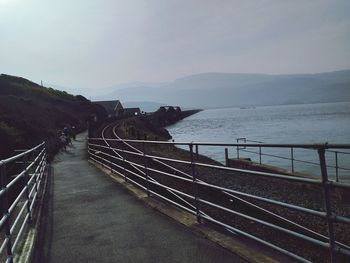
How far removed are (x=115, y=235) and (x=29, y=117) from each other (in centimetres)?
3866

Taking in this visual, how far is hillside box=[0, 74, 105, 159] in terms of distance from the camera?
2848 cm

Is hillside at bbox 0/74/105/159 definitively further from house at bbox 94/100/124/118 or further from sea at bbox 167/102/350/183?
house at bbox 94/100/124/118

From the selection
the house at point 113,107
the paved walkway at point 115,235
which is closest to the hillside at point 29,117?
the paved walkway at point 115,235

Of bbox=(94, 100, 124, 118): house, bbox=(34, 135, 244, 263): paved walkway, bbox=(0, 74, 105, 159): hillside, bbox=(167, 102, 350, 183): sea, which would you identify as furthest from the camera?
bbox=(94, 100, 124, 118): house

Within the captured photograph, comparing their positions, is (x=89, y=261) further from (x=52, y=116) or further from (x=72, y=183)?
(x=52, y=116)

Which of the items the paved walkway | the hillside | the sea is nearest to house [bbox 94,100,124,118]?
the hillside

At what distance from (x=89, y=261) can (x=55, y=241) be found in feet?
3.87

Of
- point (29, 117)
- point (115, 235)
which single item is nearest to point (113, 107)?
point (29, 117)

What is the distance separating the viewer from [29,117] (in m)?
42.0

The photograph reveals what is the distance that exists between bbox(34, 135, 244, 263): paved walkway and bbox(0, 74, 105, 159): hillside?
17909 mm

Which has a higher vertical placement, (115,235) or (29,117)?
(29,117)

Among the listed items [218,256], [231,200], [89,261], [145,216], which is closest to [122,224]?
[145,216]

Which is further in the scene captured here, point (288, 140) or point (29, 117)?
point (288, 140)

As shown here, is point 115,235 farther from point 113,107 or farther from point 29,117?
point 113,107
